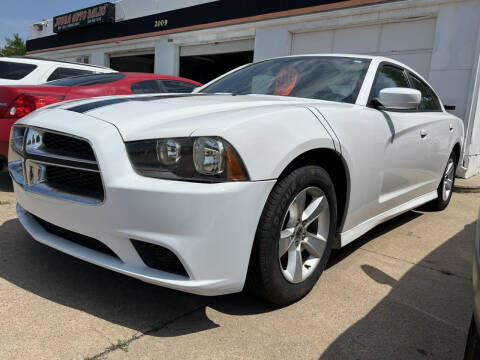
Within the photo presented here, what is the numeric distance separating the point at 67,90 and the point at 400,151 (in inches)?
127

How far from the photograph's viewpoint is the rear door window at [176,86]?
16.9ft

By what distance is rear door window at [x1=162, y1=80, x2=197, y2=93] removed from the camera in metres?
5.15

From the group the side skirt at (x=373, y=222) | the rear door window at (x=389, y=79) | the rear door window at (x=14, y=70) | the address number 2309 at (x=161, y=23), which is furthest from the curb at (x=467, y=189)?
the address number 2309 at (x=161, y=23)

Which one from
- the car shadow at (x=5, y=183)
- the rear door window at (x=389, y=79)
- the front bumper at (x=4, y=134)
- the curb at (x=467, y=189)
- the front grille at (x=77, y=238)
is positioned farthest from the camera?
the curb at (x=467, y=189)

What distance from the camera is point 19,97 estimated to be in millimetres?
3850

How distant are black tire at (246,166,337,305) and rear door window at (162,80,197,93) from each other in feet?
11.1

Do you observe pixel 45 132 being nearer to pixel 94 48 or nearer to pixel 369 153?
pixel 369 153

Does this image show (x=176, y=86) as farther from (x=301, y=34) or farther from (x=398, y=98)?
(x=301, y=34)

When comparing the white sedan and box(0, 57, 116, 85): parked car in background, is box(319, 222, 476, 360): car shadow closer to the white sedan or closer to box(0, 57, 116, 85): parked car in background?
the white sedan

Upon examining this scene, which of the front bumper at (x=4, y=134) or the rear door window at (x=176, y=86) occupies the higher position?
the rear door window at (x=176, y=86)

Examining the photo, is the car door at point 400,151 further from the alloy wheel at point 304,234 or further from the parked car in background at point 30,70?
the parked car in background at point 30,70

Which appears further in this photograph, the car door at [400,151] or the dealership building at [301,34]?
the dealership building at [301,34]

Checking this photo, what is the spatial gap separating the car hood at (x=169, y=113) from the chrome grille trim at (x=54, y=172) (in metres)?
0.20

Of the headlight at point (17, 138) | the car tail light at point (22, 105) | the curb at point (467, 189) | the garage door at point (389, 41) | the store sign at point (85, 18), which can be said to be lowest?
the curb at point (467, 189)
